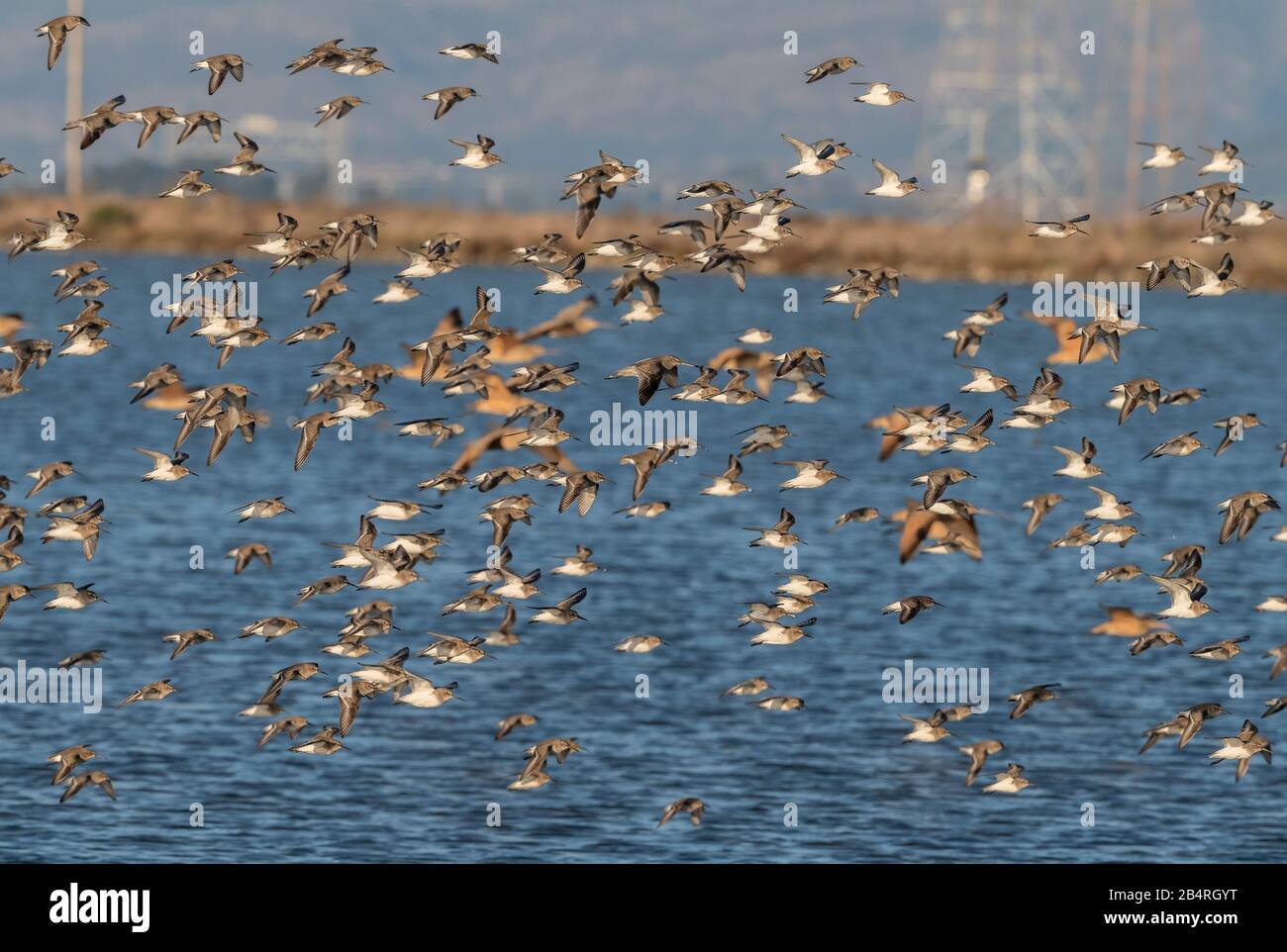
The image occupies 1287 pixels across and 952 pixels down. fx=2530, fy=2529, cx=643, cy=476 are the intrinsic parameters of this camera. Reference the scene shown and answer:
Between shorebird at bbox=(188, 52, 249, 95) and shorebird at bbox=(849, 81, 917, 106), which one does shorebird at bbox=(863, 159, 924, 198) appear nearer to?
shorebird at bbox=(849, 81, 917, 106)

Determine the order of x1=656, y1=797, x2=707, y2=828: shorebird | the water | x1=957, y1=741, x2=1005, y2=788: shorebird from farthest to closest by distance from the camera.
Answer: x1=957, y1=741, x2=1005, y2=788: shorebird, the water, x1=656, y1=797, x2=707, y2=828: shorebird

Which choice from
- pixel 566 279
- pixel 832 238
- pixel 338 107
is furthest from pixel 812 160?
pixel 832 238

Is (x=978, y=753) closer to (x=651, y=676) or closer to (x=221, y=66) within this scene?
(x=651, y=676)

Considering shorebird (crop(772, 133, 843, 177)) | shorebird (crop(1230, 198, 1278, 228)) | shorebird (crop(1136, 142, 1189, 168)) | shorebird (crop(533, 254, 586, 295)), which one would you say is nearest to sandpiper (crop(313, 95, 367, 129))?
shorebird (crop(533, 254, 586, 295))

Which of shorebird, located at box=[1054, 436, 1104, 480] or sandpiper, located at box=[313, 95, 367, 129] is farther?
shorebird, located at box=[1054, 436, 1104, 480]

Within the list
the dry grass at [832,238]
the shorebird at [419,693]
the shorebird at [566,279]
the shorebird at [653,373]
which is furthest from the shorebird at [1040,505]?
the dry grass at [832,238]
